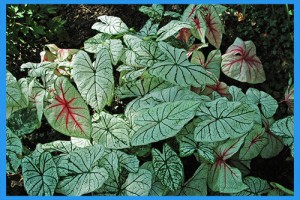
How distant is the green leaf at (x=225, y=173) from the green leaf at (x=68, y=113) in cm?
58

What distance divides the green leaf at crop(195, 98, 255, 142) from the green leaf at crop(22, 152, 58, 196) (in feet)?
2.09

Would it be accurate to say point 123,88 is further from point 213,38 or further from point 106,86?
point 213,38

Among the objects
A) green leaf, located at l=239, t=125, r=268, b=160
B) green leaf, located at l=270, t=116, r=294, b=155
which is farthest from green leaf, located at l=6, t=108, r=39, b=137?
green leaf, located at l=270, t=116, r=294, b=155

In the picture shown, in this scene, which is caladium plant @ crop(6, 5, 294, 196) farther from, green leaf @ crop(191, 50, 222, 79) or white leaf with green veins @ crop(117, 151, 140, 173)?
green leaf @ crop(191, 50, 222, 79)

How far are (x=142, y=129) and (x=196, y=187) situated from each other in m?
0.36

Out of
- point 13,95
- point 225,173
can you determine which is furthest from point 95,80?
point 225,173

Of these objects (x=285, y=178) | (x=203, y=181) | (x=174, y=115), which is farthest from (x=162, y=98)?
(x=285, y=178)

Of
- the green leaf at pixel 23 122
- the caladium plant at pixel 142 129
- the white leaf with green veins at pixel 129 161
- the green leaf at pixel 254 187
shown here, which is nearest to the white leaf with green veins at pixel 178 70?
the caladium plant at pixel 142 129

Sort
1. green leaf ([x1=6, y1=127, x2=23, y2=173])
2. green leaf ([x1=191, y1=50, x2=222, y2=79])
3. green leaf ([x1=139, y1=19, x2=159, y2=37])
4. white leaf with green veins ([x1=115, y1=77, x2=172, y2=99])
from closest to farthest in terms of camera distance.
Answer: green leaf ([x1=6, y1=127, x2=23, y2=173]) → white leaf with green veins ([x1=115, y1=77, x2=172, y2=99]) → green leaf ([x1=191, y1=50, x2=222, y2=79]) → green leaf ([x1=139, y1=19, x2=159, y2=37])

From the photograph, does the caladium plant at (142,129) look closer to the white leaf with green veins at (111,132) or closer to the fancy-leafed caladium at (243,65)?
the white leaf with green veins at (111,132)

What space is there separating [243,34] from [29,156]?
1.52 m

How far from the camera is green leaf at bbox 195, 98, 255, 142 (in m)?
2.32

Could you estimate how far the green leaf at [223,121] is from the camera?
2.32 m

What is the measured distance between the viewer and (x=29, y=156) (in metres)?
2.38
